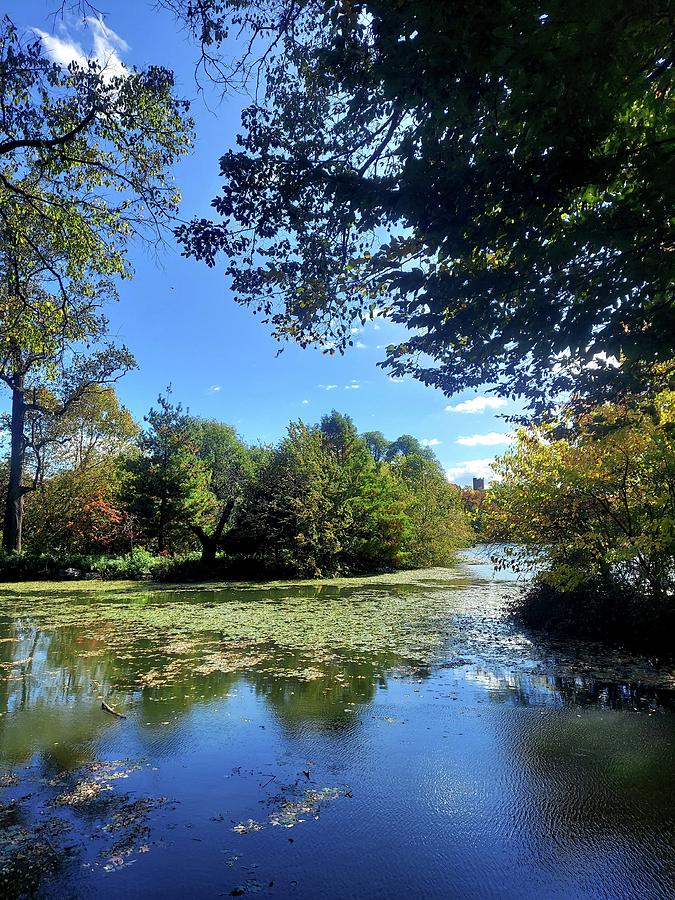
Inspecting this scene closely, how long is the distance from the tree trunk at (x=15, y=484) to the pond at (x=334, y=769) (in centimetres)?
1212

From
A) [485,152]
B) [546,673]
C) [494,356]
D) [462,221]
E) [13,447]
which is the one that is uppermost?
[13,447]

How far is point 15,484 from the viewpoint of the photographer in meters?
17.0

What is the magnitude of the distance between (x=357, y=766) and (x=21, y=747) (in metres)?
2.29

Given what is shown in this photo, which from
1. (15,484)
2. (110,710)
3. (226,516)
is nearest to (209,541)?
(226,516)

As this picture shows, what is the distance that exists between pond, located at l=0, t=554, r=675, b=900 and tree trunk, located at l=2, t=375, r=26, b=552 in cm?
1212

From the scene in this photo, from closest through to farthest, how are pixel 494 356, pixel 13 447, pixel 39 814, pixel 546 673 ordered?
1. pixel 39 814
2. pixel 494 356
3. pixel 546 673
4. pixel 13 447

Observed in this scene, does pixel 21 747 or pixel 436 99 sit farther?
pixel 21 747

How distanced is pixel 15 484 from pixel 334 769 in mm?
17635

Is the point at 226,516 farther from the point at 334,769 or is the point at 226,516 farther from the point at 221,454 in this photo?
the point at 221,454

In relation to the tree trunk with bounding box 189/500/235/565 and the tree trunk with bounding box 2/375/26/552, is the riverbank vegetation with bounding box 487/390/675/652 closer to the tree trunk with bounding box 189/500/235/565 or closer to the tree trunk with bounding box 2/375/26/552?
the tree trunk with bounding box 189/500/235/565

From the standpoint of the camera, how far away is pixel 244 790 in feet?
9.39

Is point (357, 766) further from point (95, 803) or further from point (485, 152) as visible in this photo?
point (485, 152)

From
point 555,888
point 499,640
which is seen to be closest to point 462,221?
point 555,888

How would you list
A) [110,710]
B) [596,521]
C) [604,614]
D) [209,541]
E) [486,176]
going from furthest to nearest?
[209,541] → [596,521] → [604,614] → [110,710] → [486,176]
